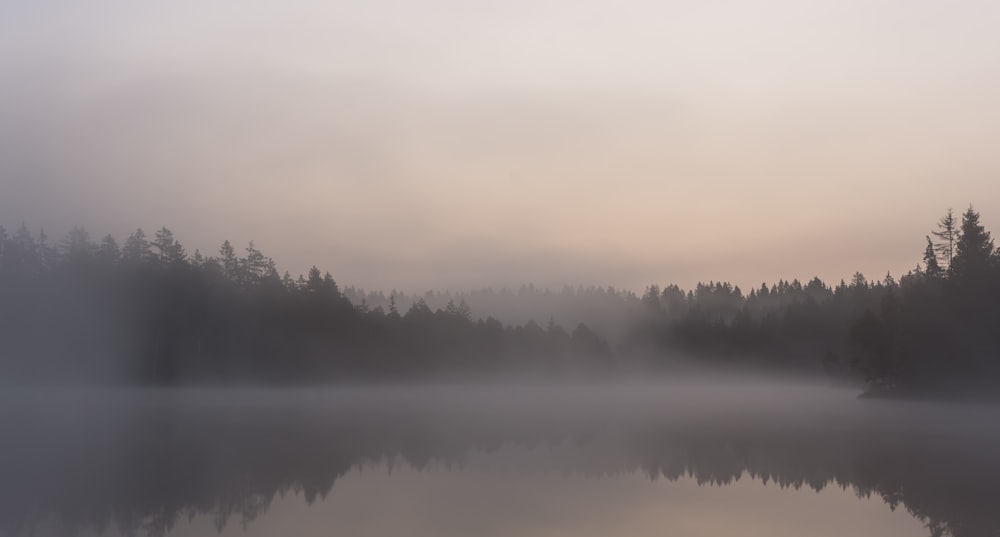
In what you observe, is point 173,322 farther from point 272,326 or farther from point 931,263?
point 931,263

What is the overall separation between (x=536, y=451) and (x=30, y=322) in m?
70.1

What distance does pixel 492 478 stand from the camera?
1000 inches

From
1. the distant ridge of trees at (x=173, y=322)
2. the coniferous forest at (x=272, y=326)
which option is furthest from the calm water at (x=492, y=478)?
the distant ridge of trees at (x=173, y=322)

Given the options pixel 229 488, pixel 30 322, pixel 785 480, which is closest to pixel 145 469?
pixel 229 488

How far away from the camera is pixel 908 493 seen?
2266 centimetres

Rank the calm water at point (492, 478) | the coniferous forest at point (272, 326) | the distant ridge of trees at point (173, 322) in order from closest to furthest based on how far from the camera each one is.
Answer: the calm water at point (492, 478) → the coniferous forest at point (272, 326) → the distant ridge of trees at point (173, 322)

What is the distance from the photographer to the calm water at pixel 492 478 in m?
18.3

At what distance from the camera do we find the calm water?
18.3 metres

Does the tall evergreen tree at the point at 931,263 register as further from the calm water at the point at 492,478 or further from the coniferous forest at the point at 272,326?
the calm water at the point at 492,478

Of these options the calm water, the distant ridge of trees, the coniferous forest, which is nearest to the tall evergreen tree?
the coniferous forest

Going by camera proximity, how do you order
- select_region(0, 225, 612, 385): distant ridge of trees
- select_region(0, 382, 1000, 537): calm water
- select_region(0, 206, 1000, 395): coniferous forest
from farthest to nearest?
select_region(0, 225, 612, 385): distant ridge of trees → select_region(0, 206, 1000, 395): coniferous forest → select_region(0, 382, 1000, 537): calm water

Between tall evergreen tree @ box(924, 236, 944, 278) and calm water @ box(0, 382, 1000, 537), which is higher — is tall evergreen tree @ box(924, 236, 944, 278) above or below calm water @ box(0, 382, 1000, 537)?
above

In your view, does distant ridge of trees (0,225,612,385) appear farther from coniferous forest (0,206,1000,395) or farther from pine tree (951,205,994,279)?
pine tree (951,205,994,279)

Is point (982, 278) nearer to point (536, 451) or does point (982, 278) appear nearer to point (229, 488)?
point (536, 451)
